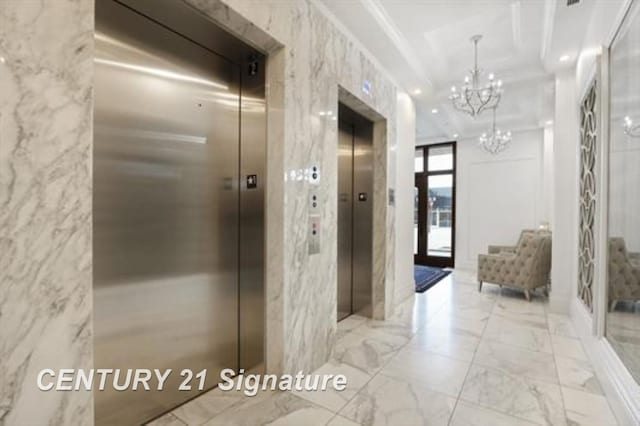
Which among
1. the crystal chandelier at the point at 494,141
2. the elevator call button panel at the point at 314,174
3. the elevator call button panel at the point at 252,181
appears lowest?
the elevator call button panel at the point at 252,181

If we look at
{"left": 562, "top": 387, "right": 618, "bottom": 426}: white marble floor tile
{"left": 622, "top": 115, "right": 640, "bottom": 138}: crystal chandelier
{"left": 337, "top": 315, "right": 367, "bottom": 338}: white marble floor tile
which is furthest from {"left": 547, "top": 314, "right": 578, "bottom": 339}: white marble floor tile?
{"left": 622, "top": 115, "right": 640, "bottom": 138}: crystal chandelier

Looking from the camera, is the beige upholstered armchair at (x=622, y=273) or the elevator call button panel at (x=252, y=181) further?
the elevator call button panel at (x=252, y=181)

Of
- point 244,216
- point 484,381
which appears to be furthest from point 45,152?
point 484,381

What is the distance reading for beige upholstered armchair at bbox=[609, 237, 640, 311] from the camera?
2.26m

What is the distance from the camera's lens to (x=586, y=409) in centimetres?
222

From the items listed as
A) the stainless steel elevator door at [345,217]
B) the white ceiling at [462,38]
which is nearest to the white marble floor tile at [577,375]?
the stainless steel elevator door at [345,217]

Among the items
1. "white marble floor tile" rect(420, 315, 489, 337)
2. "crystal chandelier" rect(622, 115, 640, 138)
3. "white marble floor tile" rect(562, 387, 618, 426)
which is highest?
"crystal chandelier" rect(622, 115, 640, 138)

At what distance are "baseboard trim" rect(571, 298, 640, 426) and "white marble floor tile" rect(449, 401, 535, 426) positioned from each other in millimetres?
573

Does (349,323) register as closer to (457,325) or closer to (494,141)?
(457,325)

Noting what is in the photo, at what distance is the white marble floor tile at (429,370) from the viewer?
99.2 inches

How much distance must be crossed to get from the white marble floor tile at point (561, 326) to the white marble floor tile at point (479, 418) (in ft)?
7.08

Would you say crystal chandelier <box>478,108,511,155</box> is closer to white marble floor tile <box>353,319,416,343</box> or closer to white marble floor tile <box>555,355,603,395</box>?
white marble floor tile <box>353,319,416,343</box>

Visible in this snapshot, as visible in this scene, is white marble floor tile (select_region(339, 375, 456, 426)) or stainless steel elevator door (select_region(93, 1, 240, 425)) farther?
white marble floor tile (select_region(339, 375, 456, 426))

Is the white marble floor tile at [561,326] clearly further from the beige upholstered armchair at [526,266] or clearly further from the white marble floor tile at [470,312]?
the beige upholstered armchair at [526,266]
